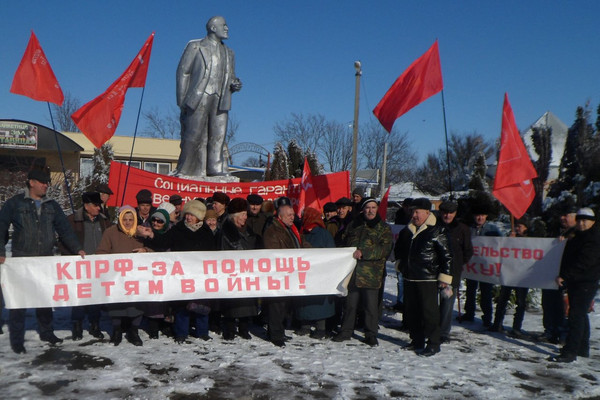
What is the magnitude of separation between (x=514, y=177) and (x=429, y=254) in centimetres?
209

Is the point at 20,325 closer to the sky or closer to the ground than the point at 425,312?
closer to the ground

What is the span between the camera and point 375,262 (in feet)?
19.7

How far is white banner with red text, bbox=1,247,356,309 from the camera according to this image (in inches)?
212

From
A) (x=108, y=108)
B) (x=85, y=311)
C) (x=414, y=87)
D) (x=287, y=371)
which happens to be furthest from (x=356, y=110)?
(x=287, y=371)

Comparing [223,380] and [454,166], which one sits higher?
[454,166]

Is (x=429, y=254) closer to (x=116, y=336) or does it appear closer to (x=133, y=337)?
(x=133, y=337)

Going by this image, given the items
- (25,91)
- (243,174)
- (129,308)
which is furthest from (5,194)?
(129,308)

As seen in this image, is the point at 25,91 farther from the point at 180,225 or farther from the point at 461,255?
the point at 461,255

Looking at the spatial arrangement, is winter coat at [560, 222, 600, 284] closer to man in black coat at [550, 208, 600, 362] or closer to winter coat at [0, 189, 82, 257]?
man in black coat at [550, 208, 600, 362]

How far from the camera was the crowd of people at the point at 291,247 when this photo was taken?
5.44m

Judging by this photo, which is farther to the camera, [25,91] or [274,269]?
[25,91]

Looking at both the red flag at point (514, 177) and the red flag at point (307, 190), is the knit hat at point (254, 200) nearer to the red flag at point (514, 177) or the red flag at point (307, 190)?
the red flag at point (307, 190)

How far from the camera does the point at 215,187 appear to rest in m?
8.87

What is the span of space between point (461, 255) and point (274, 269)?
220 centimetres
